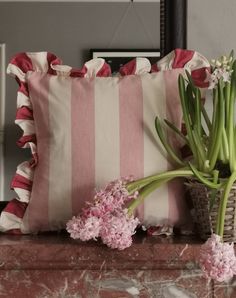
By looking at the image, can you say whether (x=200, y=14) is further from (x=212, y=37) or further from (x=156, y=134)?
(x=156, y=134)

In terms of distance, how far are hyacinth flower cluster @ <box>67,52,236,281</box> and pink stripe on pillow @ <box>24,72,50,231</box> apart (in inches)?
4.9

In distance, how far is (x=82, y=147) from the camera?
960 millimetres

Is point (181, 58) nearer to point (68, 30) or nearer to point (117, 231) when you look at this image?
point (68, 30)

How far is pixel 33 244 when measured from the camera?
2.97ft

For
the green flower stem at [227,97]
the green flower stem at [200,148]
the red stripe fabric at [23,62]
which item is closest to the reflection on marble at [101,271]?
the green flower stem at [200,148]

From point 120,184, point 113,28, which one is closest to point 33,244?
point 120,184

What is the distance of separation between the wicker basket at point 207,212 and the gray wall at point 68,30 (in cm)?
40

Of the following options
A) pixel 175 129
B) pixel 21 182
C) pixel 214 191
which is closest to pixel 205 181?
pixel 214 191

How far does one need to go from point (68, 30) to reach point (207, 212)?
54 centimetres

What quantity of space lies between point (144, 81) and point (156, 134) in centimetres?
11

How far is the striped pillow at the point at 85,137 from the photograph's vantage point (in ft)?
3.15

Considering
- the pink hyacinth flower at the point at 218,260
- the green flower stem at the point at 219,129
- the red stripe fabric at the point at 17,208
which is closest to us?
the pink hyacinth flower at the point at 218,260

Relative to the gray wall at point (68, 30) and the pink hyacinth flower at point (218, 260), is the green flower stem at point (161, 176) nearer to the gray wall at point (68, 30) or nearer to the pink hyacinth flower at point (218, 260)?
the pink hyacinth flower at point (218, 260)

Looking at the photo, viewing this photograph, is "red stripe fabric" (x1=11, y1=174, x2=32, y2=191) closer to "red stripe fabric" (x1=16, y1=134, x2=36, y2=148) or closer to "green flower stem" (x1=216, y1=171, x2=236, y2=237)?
"red stripe fabric" (x1=16, y1=134, x2=36, y2=148)
